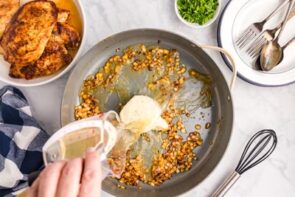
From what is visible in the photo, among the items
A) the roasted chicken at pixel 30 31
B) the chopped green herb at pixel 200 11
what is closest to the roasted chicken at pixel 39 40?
the roasted chicken at pixel 30 31

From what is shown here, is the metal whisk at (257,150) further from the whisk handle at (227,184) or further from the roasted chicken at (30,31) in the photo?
the roasted chicken at (30,31)

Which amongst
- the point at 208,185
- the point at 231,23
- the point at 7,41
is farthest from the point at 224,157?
the point at 7,41

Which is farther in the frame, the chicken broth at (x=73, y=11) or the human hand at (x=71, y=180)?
the chicken broth at (x=73, y=11)

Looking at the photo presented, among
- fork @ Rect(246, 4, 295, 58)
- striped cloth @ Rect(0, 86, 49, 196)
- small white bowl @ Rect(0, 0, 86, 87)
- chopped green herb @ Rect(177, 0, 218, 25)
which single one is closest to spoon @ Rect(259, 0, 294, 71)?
fork @ Rect(246, 4, 295, 58)

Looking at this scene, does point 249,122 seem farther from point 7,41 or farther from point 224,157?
point 7,41

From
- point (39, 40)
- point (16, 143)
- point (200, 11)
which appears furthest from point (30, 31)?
point (200, 11)

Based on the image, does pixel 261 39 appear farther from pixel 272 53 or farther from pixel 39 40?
pixel 39 40
